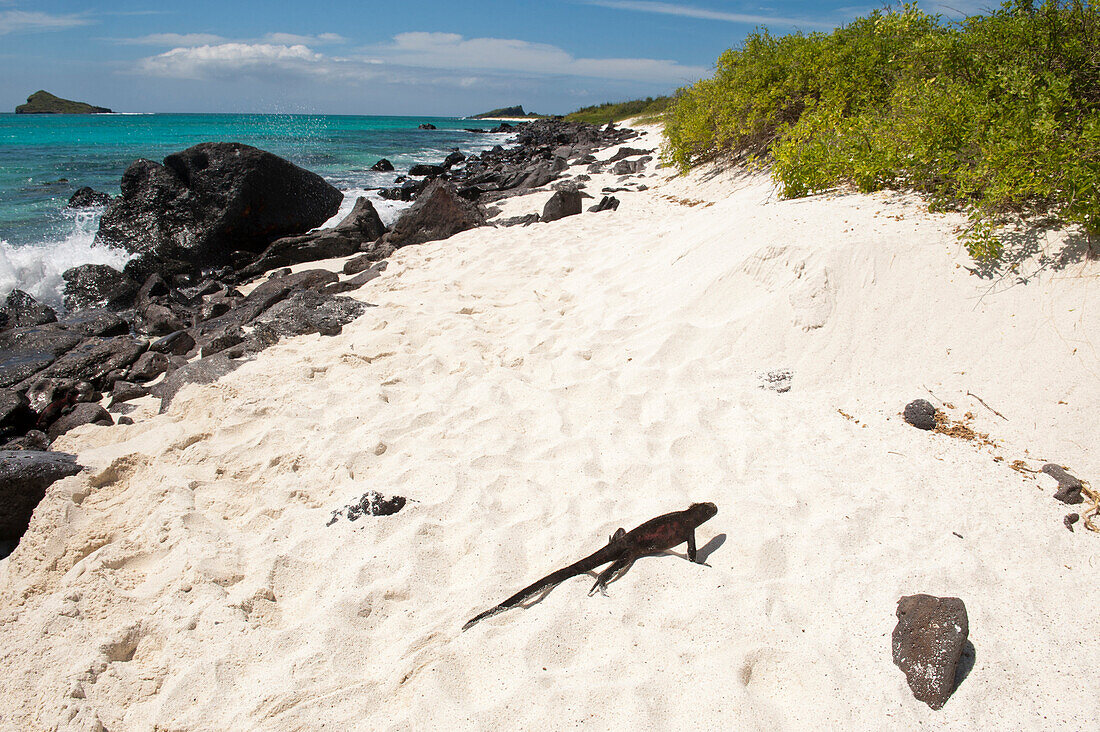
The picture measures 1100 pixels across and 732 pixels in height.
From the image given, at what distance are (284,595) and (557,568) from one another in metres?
1.27

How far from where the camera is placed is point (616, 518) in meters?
2.88

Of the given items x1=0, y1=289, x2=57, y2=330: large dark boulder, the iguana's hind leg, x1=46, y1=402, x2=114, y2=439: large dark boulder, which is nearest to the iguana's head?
the iguana's hind leg

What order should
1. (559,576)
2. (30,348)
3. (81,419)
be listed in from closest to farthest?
(559,576) → (81,419) → (30,348)

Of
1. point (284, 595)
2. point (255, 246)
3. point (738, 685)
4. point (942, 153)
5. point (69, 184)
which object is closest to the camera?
point (738, 685)

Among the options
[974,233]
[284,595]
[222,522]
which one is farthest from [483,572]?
[974,233]

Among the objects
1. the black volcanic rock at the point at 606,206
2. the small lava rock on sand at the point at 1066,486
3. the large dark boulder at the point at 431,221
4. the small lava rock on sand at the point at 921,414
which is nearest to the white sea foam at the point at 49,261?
the large dark boulder at the point at 431,221

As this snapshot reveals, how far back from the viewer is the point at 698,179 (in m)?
10.1

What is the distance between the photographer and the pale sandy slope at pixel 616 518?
6.79 feet

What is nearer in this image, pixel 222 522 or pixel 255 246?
pixel 222 522

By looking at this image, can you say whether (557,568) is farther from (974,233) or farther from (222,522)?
(974,233)

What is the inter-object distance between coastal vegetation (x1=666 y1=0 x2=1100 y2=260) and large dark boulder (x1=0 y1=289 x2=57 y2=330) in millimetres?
9194

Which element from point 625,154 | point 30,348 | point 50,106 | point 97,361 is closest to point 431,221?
point 97,361

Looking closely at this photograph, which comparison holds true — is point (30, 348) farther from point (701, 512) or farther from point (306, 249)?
point (701, 512)

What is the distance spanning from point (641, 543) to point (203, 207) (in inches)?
392
